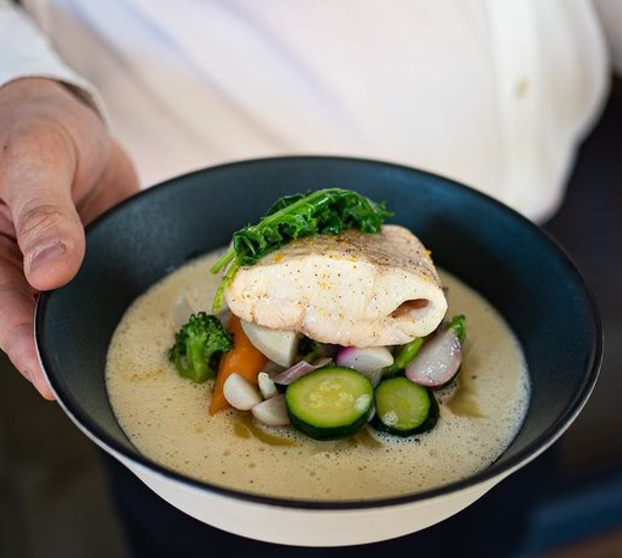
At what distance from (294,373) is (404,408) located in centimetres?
Result: 15

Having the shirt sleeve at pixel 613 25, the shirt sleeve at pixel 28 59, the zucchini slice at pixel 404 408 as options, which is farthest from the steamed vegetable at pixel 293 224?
the shirt sleeve at pixel 613 25

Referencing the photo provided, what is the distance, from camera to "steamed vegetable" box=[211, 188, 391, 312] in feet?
3.70

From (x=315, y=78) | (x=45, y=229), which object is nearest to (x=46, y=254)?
(x=45, y=229)

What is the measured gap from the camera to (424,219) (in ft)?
4.58

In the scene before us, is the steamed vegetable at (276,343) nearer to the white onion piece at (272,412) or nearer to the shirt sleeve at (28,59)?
the white onion piece at (272,412)

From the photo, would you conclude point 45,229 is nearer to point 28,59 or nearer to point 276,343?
point 276,343

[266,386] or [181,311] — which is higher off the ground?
[266,386]

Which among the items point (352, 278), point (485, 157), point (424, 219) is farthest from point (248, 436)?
point (485, 157)

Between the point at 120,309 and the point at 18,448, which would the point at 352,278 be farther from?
the point at 18,448

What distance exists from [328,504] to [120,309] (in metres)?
0.58

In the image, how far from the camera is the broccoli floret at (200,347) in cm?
115

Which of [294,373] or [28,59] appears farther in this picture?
[28,59]

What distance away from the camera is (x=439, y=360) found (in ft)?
3.79

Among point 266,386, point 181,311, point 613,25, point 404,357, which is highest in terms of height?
point 613,25
